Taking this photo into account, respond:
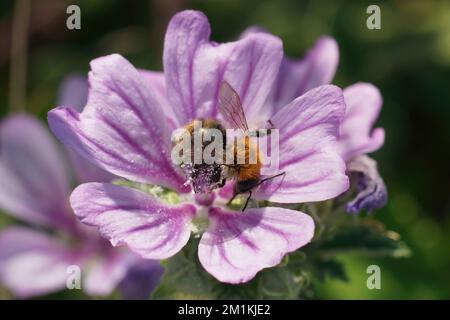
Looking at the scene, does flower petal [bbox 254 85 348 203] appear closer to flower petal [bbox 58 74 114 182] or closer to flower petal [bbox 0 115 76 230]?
flower petal [bbox 58 74 114 182]

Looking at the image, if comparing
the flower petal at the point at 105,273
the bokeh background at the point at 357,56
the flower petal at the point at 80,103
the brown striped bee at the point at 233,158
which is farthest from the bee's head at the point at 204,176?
the bokeh background at the point at 357,56

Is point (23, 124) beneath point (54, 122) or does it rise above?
above

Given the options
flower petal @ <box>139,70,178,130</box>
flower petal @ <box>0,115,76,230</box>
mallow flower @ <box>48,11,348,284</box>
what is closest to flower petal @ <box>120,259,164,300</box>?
mallow flower @ <box>48,11,348,284</box>

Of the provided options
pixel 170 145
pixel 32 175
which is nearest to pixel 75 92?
pixel 32 175
